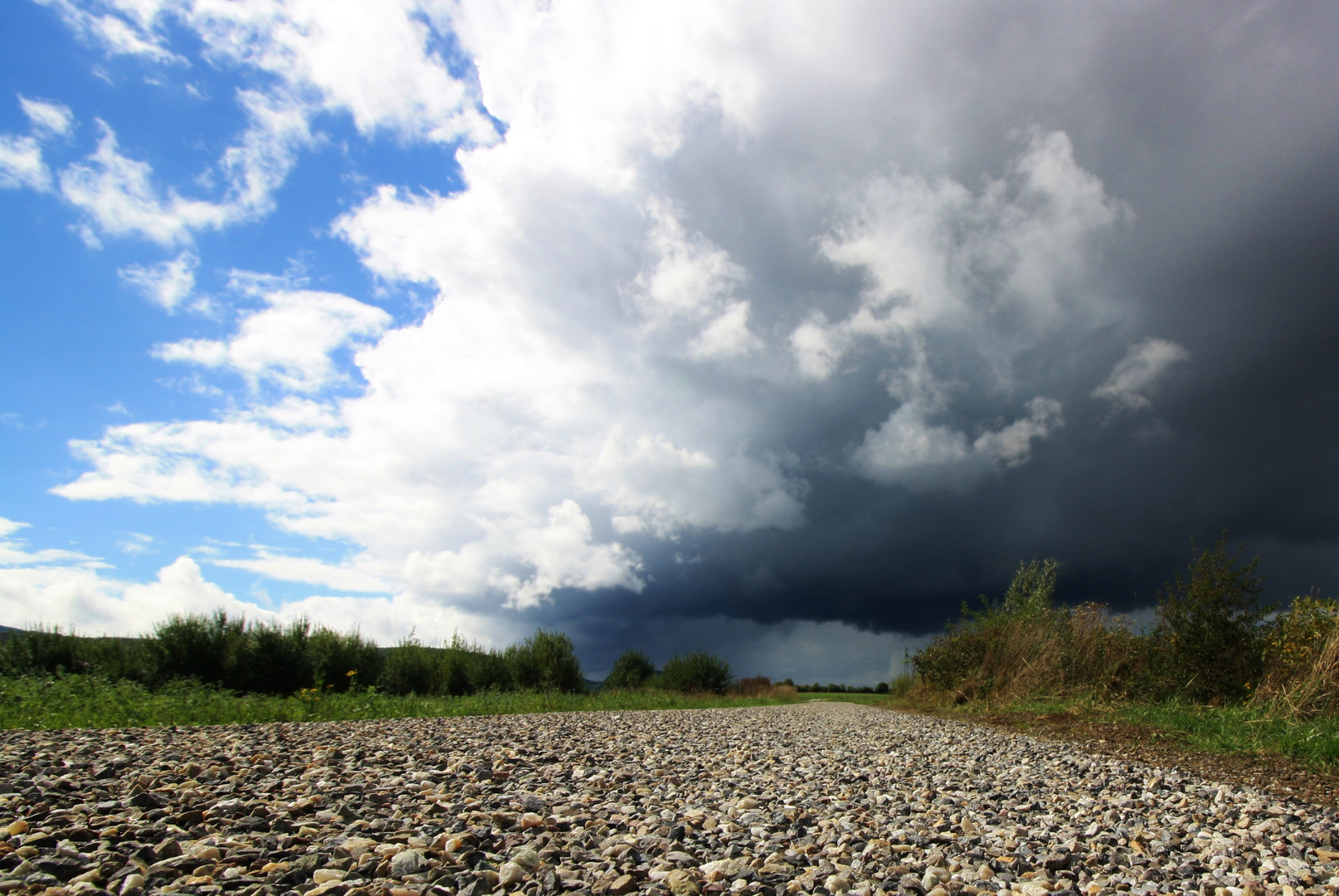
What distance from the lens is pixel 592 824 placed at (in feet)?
14.0

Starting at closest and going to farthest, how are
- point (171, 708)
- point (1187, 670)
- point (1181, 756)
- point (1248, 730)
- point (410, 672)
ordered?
point (1181, 756) < point (1248, 730) < point (171, 708) < point (1187, 670) < point (410, 672)

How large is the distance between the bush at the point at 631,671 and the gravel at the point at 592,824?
918 inches

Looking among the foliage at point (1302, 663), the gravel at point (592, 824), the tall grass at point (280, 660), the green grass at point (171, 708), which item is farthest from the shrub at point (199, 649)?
the foliage at point (1302, 663)

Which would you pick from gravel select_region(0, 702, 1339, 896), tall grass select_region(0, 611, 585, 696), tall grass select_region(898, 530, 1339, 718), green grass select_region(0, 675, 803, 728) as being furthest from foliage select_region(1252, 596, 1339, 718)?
tall grass select_region(0, 611, 585, 696)

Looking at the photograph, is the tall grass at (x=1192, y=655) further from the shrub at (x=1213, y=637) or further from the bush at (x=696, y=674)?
the bush at (x=696, y=674)

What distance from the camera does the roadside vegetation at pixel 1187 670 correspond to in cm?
923

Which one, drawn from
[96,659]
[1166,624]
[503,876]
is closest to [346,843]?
[503,876]

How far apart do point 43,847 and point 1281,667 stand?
53.6 feet

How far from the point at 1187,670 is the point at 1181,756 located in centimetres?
695

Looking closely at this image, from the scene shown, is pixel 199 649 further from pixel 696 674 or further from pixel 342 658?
pixel 696 674

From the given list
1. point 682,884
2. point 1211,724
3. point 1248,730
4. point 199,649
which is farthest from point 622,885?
point 199,649

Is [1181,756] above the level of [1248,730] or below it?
below

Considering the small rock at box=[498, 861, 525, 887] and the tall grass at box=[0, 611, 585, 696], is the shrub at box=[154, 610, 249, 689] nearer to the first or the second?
the tall grass at box=[0, 611, 585, 696]

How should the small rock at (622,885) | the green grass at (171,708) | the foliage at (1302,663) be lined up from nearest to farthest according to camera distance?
the small rock at (622,885) → the green grass at (171,708) → the foliage at (1302,663)
